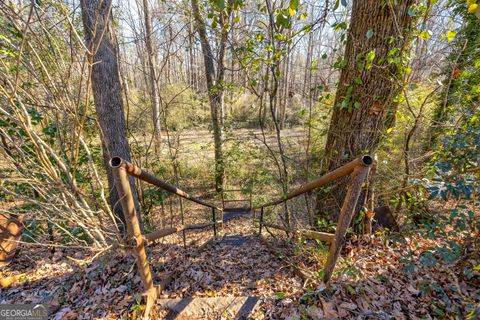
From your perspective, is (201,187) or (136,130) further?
(201,187)

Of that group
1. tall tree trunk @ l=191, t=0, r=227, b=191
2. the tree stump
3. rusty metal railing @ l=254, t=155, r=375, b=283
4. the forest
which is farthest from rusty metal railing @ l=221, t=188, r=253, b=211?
rusty metal railing @ l=254, t=155, r=375, b=283

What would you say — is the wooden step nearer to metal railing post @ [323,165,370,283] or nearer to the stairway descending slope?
the stairway descending slope

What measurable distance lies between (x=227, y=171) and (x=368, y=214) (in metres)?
5.74

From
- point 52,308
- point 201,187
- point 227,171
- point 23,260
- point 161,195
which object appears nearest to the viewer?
point 52,308

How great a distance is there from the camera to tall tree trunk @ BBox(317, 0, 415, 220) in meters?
2.09

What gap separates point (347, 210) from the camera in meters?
1.47

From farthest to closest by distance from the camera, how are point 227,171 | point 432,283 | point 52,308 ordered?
point 227,171 < point 432,283 < point 52,308

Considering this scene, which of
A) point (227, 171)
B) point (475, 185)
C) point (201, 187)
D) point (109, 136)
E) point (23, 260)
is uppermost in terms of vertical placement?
point (109, 136)

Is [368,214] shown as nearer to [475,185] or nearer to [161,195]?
[475,185]

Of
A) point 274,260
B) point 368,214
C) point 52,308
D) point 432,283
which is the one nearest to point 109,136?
point 52,308

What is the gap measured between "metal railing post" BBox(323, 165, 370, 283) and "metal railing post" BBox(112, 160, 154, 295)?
1.50 m

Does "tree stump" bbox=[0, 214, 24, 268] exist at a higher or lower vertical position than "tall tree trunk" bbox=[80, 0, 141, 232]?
lower

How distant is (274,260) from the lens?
289 centimetres

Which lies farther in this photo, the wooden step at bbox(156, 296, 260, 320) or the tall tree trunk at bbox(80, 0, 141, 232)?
the tall tree trunk at bbox(80, 0, 141, 232)
